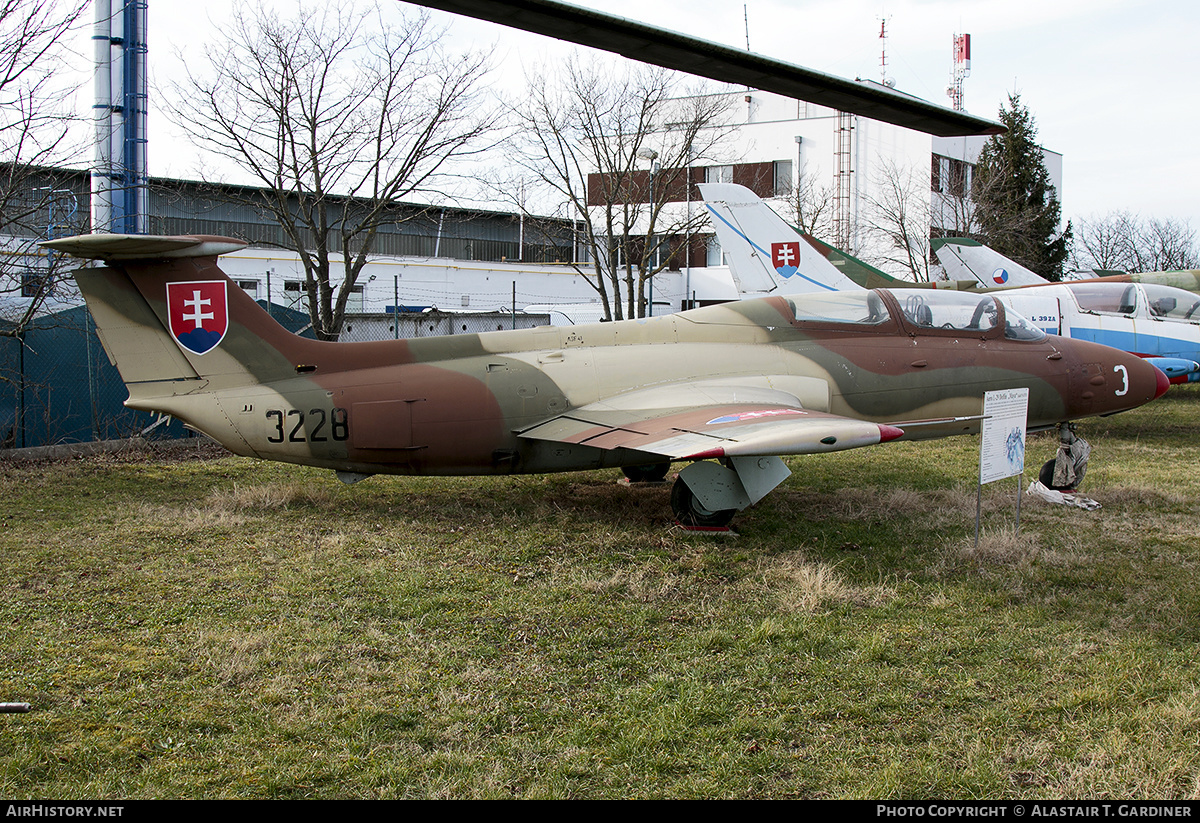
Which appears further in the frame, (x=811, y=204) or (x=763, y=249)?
(x=811, y=204)

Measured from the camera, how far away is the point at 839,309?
32.3 ft

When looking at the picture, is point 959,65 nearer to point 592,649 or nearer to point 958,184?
point 958,184

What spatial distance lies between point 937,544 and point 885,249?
36332 millimetres

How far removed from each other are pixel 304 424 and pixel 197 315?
1.59 m

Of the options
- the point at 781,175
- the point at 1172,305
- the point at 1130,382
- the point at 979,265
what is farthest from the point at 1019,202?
the point at 1130,382

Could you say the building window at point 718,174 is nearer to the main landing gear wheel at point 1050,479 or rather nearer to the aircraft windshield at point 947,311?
the aircraft windshield at point 947,311

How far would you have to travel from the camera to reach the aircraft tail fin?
855 centimetres

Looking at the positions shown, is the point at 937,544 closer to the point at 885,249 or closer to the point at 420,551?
the point at 420,551

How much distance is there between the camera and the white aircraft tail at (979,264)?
2264 cm

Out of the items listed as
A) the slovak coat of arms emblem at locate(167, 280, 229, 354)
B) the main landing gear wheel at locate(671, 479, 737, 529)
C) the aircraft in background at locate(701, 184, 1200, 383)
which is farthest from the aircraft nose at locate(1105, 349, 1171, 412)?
the slovak coat of arms emblem at locate(167, 280, 229, 354)

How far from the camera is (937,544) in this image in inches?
316

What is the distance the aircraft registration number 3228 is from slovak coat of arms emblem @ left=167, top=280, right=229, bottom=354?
1008 mm

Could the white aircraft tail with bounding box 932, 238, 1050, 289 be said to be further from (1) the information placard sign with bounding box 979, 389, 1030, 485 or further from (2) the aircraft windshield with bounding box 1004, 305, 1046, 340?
(1) the information placard sign with bounding box 979, 389, 1030, 485
